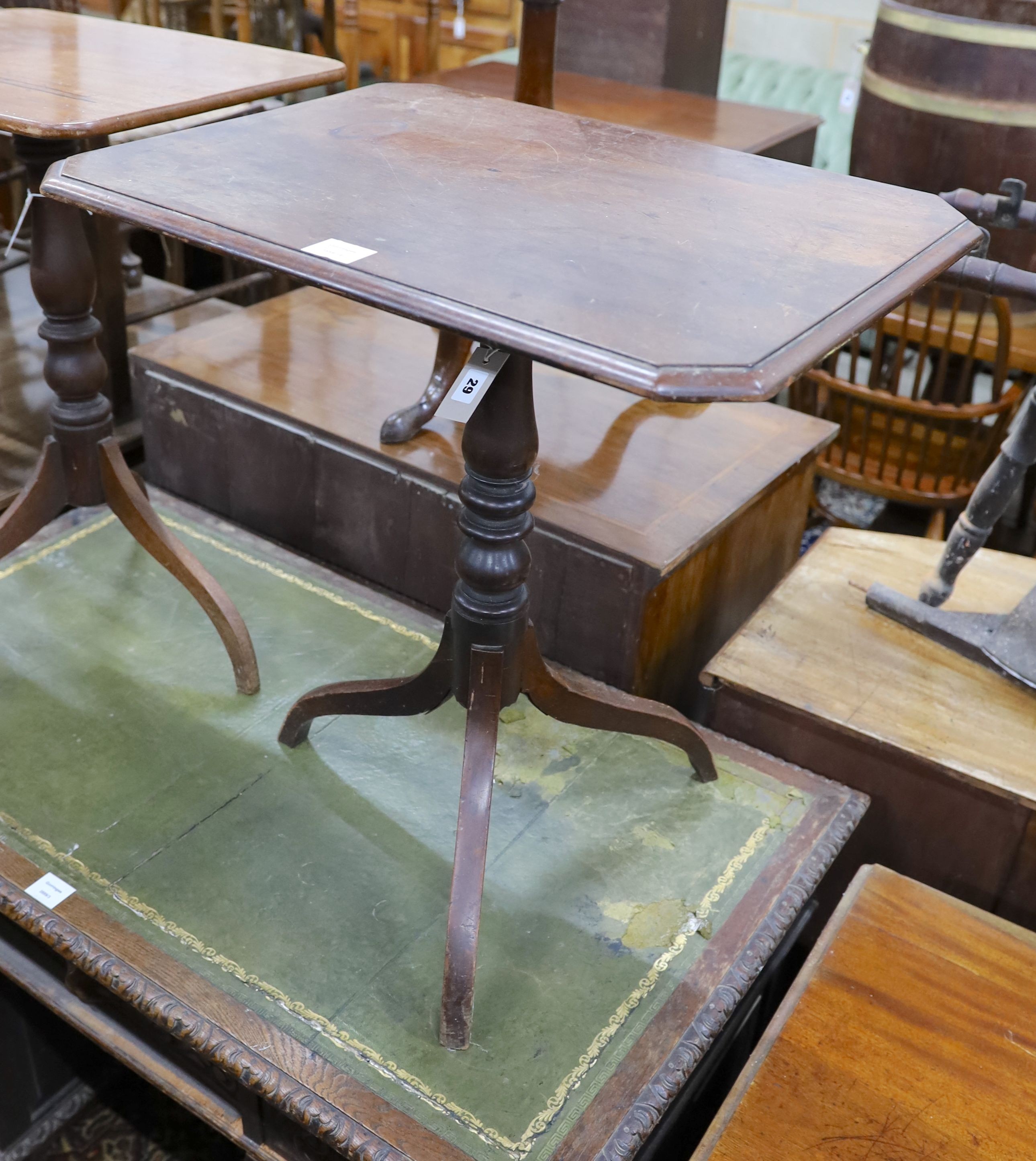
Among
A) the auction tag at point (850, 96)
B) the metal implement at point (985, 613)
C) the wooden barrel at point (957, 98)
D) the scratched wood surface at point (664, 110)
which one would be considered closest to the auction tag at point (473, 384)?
the metal implement at point (985, 613)

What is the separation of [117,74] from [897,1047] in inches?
58.2

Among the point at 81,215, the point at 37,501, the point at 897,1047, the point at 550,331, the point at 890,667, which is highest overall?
the point at 550,331

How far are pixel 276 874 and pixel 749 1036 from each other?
2.24 feet

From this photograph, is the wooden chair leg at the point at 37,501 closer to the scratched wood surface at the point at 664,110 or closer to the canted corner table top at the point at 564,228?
the canted corner table top at the point at 564,228

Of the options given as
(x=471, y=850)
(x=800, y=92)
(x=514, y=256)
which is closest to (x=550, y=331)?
(x=514, y=256)

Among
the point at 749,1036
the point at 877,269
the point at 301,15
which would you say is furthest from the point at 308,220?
the point at 301,15

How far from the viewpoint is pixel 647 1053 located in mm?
1212

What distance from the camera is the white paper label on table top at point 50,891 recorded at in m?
1.33

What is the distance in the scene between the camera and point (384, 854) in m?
1.43

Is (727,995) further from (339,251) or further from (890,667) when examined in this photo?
(339,251)

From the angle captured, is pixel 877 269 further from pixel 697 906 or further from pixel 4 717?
pixel 4 717

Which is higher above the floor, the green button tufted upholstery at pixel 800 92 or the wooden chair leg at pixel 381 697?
the green button tufted upholstery at pixel 800 92

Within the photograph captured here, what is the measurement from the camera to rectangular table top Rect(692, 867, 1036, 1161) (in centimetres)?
115

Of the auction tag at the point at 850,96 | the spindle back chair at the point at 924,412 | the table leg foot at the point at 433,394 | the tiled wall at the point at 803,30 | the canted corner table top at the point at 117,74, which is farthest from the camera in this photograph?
the tiled wall at the point at 803,30
